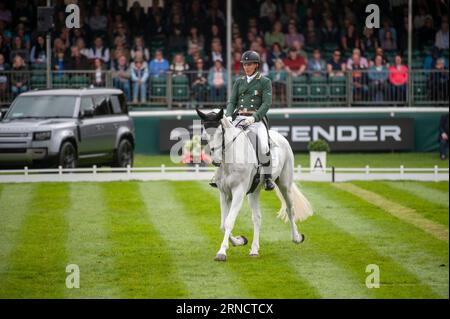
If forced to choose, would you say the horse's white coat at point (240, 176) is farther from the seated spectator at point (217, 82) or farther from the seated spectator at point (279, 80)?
the seated spectator at point (279, 80)

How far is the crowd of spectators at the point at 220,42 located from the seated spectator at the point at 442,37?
1.1 inches

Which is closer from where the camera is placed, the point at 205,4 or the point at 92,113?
the point at 92,113

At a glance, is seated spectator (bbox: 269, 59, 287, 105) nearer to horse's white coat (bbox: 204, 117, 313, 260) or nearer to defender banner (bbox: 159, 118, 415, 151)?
defender banner (bbox: 159, 118, 415, 151)

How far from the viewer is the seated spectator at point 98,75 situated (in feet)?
104

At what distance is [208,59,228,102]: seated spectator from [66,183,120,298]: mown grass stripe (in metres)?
8.53

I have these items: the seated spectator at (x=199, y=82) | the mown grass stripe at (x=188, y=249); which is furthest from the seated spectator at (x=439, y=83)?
the mown grass stripe at (x=188, y=249)

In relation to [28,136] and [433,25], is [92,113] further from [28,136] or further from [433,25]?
[433,25]

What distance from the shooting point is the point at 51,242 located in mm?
17469

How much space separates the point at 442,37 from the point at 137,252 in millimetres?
19731
